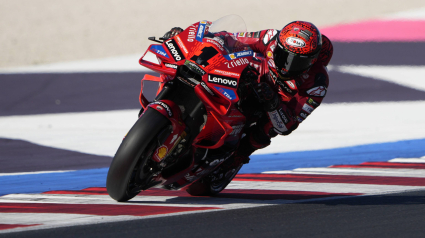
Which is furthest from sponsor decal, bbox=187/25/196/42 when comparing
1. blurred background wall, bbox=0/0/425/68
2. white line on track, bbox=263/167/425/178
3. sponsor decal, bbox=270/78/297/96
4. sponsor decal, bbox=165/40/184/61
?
blurred background wall, bbox=0/0/425/68

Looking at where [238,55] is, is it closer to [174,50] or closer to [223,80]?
[223,80]

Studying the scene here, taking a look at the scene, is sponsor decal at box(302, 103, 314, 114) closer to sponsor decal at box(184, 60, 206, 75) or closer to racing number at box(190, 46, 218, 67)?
racing number at box(190, 46, 218, 67)

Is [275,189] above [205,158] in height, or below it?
below

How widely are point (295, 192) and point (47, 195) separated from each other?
91.8 inches

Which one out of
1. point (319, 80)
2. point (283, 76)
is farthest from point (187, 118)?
point (319, 80)

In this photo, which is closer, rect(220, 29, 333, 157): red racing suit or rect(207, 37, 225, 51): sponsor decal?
rect(207, 37, 225, 51): sponsor decal

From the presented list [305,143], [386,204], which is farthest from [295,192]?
[305,143]

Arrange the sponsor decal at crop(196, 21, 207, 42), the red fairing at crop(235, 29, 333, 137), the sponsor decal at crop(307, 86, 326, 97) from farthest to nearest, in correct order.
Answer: the sponsor decal at crop(307, 86, 326, 97) < the red fairing at crop(235, 29, 333, 137) < the sponsor decal at crop(196, 21, 207, 42)

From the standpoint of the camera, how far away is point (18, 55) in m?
18.7

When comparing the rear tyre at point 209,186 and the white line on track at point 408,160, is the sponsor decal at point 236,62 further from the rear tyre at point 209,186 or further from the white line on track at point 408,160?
the white line on track at point 408,160

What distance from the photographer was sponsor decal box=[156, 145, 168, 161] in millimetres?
4180

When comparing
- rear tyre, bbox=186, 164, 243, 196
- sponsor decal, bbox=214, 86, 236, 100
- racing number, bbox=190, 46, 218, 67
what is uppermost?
racing number, bbox=190, 46, 218, 67

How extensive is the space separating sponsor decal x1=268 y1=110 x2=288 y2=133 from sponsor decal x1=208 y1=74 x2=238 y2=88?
0.58 m

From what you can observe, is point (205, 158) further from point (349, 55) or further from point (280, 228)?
point (349, 55)
